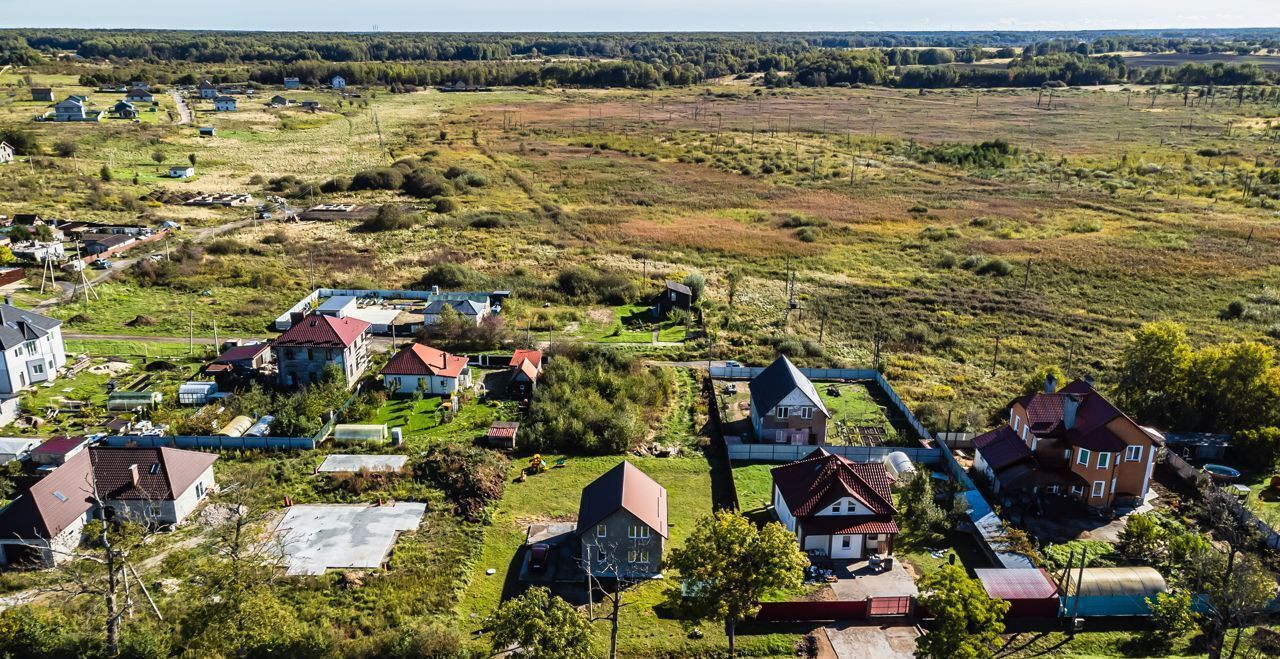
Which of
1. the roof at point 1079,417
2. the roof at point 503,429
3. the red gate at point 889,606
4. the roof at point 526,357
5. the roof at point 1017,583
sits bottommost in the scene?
the red gate at point 889,606

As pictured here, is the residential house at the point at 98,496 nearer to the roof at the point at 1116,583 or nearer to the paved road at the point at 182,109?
the roof at the point at 1116,583

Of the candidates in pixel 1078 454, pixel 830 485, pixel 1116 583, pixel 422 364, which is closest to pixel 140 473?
pixel 422 364

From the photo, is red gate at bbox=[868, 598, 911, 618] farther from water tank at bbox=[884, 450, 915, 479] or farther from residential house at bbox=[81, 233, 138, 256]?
residential house at bbox=[81, 233, 138, 256]

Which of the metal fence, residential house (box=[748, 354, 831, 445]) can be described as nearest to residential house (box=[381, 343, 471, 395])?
the metal fence

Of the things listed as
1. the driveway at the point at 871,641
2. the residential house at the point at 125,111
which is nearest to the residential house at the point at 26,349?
the driveway at the point at 871,641

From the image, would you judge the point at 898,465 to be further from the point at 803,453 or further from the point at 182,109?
the point at 182,109
